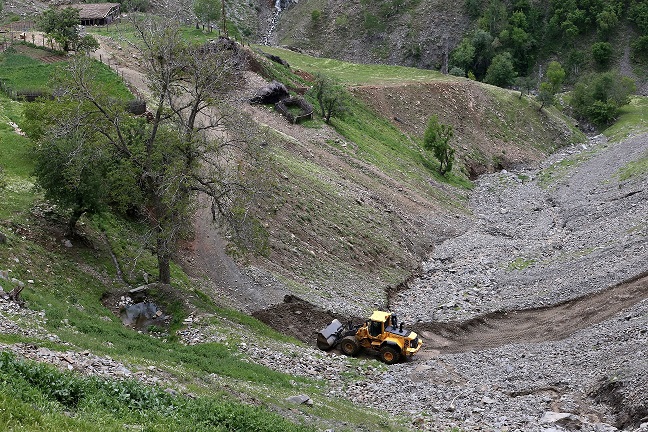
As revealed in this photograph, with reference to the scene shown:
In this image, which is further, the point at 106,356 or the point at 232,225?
the point at 232,225

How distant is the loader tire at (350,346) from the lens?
116 feet

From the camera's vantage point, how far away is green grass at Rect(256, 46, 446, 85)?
9607cm

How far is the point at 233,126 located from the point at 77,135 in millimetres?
7666

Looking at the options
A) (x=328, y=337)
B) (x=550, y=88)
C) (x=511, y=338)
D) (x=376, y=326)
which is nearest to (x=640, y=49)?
(x=550, y=88)

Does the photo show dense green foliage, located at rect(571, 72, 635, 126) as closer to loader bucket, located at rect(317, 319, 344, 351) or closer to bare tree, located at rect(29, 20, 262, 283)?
loader bucket, located at rect(317, 319, 344, 351)

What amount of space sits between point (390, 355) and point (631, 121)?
84.2 metres

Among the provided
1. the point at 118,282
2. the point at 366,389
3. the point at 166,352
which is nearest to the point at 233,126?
the point at 118,282

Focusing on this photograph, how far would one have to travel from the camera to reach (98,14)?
99.7 m

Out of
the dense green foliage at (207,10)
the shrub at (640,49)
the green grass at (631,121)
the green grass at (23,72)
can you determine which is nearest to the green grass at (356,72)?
the dense green foliage at (207,10)

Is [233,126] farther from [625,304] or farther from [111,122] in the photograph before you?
[625,304]

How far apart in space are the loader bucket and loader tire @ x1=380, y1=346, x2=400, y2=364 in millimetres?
2752

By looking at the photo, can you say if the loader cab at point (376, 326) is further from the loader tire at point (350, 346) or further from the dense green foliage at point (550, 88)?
the dense green foliage at point (550, 88)

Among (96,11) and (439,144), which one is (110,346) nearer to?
(439,144)

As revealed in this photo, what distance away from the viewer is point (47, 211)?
1532 inches
